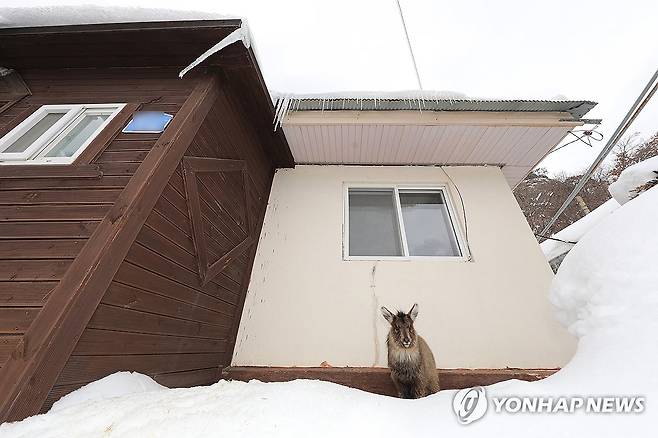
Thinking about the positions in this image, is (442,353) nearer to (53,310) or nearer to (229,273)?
(229,273)

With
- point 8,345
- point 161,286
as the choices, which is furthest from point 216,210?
point 8,345

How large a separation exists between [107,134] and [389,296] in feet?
11.0

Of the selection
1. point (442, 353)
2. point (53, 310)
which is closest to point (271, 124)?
point (53, 310)

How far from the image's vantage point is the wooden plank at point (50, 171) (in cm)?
202

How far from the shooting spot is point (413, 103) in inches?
147

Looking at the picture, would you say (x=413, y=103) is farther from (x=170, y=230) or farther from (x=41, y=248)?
(x=41, y=248)

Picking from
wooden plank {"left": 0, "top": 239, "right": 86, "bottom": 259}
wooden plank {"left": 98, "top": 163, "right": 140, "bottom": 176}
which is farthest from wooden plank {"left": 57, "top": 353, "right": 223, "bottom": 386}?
wooden plank {"left": 98, "top": 163, "right": 140, "bottom": 176}

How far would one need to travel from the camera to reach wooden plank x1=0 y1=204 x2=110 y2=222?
179 centimetres

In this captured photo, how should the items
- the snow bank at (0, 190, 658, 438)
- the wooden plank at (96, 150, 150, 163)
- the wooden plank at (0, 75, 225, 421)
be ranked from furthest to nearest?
the wooden plank at (96, 150, 150, 163)
the wooden plank at (0, 75, 225, 421)
the snow bank at (0, 190, 658, 438)

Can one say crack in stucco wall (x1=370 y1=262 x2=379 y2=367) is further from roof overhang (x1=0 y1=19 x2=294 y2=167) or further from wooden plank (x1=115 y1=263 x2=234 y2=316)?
roof overhang (x1=0 y1=19 x2=294 y2=167)

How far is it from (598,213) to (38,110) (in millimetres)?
11683

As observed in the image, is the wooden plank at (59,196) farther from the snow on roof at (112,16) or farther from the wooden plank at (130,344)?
the snow on roof at (112,16)

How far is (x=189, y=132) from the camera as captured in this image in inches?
93.1

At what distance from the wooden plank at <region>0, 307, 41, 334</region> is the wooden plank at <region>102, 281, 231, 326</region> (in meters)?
0.29
